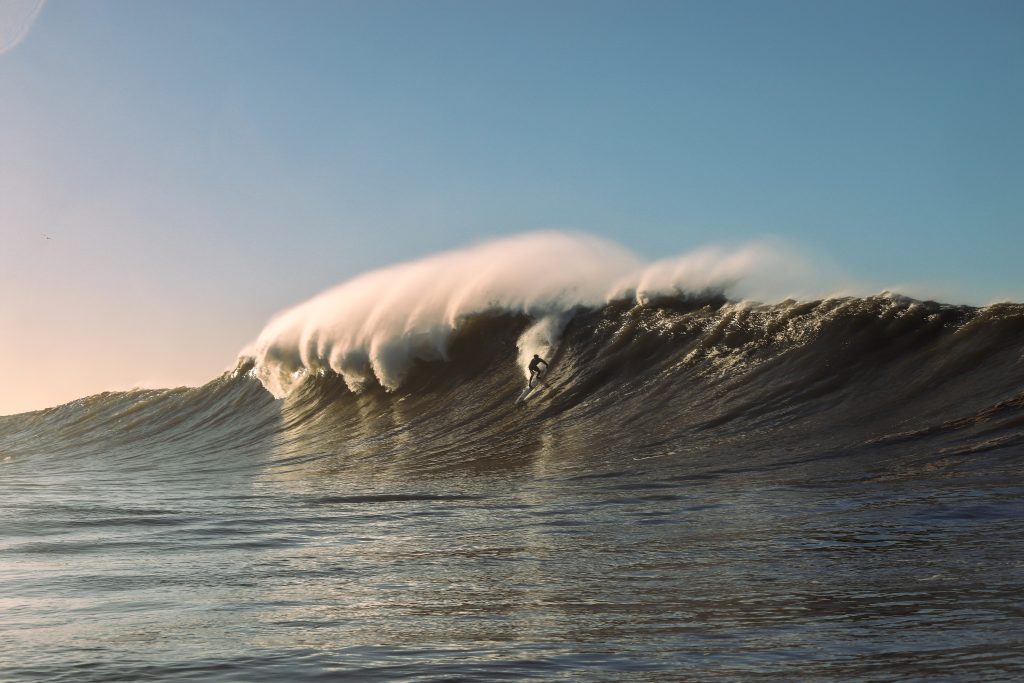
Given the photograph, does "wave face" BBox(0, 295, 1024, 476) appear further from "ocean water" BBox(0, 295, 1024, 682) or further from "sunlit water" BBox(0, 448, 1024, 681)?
"sunlit water" BBox(0, 448, 1024, 681)

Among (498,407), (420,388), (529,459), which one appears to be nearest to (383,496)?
(529,459)

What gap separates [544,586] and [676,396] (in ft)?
29.4

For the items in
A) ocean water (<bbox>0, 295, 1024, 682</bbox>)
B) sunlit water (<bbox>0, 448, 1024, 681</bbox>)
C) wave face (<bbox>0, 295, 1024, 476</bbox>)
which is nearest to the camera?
sunlit water (<bbox>0, 448, 1024, 681</bbox>)

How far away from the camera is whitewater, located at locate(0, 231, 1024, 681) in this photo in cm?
372

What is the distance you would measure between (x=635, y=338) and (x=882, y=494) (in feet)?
30.7

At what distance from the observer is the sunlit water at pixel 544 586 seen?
138 inches

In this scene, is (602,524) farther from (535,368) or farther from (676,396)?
(535,368)

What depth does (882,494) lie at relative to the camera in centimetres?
729

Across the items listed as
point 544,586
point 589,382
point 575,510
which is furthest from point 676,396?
point 544,586

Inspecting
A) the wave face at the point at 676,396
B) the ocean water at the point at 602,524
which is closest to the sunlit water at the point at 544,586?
the ocean water at the point at 602,524

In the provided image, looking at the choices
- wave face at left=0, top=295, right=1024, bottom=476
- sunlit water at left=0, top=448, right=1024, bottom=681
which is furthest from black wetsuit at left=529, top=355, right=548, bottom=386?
sunlit water at left=0, top=448, right=1024, bottom=681

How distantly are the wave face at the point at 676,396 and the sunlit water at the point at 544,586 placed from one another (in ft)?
7.83

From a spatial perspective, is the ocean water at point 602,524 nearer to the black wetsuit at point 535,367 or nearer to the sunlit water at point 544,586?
the sunlit water at point 544,586

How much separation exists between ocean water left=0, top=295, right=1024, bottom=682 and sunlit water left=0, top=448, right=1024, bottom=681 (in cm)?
2
